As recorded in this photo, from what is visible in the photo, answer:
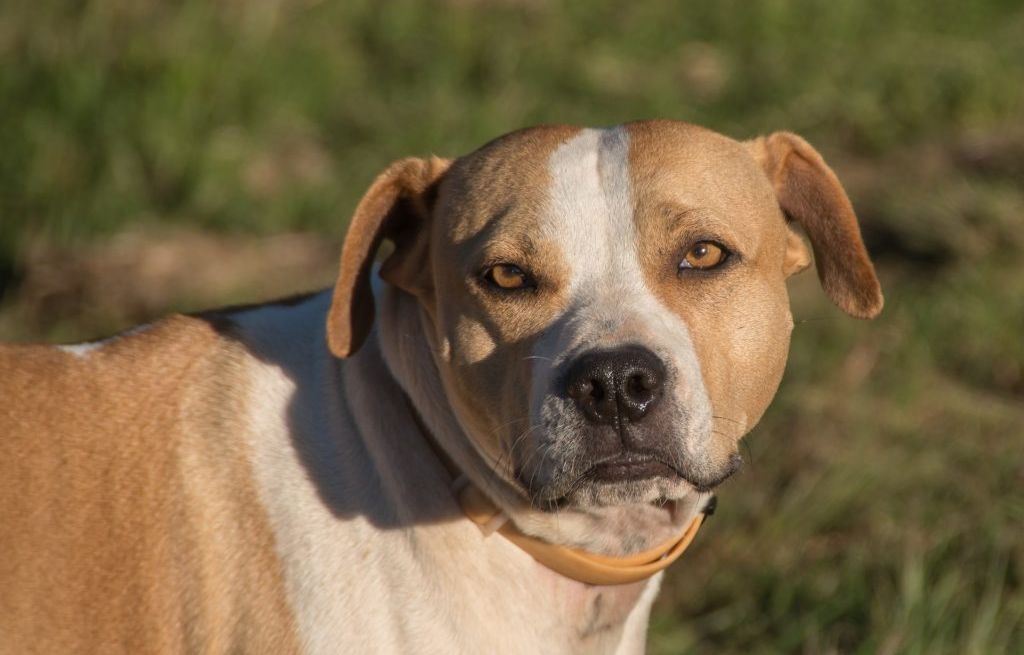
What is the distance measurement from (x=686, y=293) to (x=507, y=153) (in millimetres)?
547

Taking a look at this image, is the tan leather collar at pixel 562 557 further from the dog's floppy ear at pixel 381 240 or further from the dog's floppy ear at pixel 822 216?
the dog's floppy ear at pixel 822 216

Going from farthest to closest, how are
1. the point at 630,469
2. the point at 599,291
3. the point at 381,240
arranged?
the point at 381,240 < the point at 599,291 < the point at 630,469

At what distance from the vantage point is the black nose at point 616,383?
2938 mm

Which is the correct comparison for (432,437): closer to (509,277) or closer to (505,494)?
(505,494)

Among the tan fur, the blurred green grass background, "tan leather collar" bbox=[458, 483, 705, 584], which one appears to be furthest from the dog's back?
the blurred green grass background

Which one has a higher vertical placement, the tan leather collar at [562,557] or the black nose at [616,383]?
the black nose at [616,383]

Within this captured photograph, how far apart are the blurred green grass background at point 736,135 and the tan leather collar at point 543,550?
121 centimetres

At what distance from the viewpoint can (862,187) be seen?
7801 millimetres

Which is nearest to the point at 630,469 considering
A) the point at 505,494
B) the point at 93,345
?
the point at 505,494

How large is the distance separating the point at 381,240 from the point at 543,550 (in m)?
0.83

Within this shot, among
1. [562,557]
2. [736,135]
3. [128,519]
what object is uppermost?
[128,519]

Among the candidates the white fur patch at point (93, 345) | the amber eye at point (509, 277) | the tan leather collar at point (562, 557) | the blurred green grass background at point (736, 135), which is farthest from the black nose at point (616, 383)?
the blurred green grass background at point (736, 135)

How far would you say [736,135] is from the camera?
8195 mm

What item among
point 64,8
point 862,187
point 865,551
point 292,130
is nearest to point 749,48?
point 862,187
